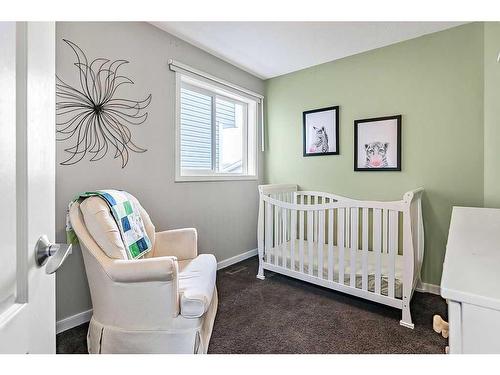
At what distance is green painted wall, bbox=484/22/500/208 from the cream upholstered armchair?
6.10ft

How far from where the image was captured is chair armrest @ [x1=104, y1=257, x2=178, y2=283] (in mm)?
1258

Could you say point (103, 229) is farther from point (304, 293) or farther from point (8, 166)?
point (304, 293)

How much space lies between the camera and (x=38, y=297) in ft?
1.75

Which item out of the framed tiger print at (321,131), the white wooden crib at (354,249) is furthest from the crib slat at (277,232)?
the framed tiger print at (321,131)

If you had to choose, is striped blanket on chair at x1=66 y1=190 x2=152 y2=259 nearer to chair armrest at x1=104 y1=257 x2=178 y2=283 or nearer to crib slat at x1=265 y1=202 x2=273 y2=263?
chair armrest at x1=104 y1=257 x2=178 y2=283

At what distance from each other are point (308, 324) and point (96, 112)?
209cm

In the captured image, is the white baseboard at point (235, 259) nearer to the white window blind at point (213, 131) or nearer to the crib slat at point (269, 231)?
the crib slat at point (269, 231)

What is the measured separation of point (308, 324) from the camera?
5.70 ft

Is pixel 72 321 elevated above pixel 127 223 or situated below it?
below

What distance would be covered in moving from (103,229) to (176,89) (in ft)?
4.71

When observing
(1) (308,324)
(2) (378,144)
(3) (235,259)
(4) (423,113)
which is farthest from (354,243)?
(3) (235,259)

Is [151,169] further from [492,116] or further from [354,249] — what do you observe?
[492,116]

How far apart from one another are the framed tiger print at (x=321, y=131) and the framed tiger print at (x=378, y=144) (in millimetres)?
229
